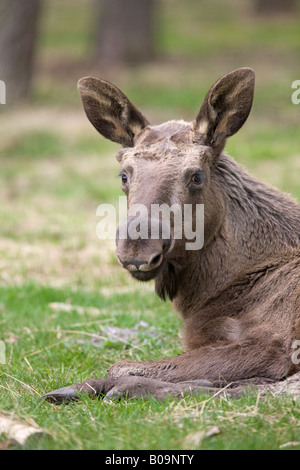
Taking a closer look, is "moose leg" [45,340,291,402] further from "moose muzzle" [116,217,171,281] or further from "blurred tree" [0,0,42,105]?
"blurred tree" [0,0,42,105]

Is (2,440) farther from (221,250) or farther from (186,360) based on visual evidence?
(221,250)

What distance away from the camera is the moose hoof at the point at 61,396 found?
5.64 meters

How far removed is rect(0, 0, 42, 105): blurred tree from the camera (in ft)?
57.4

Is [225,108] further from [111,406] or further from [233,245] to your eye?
[111,406]

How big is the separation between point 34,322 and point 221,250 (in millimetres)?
2829

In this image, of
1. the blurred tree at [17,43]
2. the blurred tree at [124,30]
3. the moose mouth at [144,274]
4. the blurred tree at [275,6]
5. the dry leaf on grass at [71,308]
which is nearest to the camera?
the moose mouth at [144,274]

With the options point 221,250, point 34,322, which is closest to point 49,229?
point 34,322

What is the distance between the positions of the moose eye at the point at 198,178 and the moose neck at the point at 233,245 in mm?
385

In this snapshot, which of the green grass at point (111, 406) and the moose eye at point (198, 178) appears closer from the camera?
the green grass at point (111, 406)

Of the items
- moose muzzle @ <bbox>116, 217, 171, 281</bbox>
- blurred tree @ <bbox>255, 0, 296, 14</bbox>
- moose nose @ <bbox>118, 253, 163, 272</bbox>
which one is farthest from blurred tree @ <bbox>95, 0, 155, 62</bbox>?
moose nose @ <bbox>118, 253, 163, 272</bbox>

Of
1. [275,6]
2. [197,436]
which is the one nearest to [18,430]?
[197,436]

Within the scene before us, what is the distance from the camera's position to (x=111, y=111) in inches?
267

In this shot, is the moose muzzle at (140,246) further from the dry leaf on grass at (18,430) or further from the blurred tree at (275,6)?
the blurred tree at (275,6)

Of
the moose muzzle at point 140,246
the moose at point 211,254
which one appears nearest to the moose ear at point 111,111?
the moose at point 211,254
